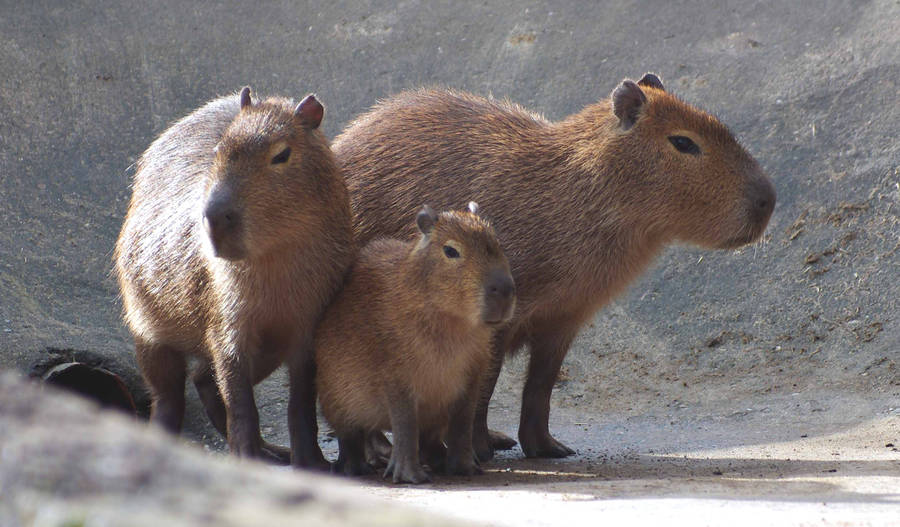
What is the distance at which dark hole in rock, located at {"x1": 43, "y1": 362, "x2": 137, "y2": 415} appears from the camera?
22.9 feet

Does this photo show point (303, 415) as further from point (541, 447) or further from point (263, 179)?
point (541, 447)

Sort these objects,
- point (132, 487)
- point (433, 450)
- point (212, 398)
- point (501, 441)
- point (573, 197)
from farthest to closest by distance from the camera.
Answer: point (501, 441) < point (212, 398) < point (573, 197) < point (433, 450) < point (132, 487)

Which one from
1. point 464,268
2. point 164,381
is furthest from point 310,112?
point 164,381

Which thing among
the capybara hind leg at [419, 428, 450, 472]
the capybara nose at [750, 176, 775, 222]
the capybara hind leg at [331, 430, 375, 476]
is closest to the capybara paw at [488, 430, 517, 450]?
the capybara hind leg at [419, 428, 450, 472]

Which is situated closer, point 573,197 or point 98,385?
point 573,197

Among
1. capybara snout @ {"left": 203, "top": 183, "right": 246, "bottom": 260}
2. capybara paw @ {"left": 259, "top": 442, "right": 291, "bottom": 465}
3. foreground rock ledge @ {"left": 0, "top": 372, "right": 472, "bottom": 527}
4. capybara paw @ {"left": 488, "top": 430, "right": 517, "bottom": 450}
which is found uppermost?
capybara snout @ {"left": 203, "top": 183, "right": 246, "bottom": 260}

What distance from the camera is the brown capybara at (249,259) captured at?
4.96 m

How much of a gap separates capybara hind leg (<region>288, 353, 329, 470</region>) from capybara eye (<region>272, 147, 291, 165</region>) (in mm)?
935

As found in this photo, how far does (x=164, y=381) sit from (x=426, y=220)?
184 cm

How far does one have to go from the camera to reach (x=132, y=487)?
5.60 ft

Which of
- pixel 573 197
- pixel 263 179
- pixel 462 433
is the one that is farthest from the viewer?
pixel 573 197

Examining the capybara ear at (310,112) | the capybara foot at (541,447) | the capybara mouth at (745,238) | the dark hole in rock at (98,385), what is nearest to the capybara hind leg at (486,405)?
the capybara foot at (541,447)

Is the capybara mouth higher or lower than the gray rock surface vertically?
lower

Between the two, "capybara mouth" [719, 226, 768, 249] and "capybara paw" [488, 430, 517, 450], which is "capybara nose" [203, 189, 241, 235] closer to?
"capybara paw" [488, 430, 517, 450]
